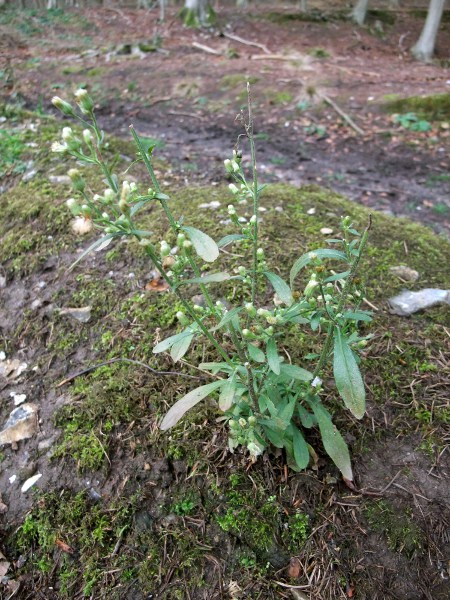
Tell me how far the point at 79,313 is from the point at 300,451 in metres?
1.92

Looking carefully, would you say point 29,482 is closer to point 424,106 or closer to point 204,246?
point 204,246

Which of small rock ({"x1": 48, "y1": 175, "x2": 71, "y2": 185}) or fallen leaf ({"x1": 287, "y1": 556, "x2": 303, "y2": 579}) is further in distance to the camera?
small rock ({"x1": 48, "y1": 175, "x2": 71, "y2": 185})

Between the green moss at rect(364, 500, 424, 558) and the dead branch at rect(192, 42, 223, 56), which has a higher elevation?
the dead branch at rect(192, 42, 223, 56)

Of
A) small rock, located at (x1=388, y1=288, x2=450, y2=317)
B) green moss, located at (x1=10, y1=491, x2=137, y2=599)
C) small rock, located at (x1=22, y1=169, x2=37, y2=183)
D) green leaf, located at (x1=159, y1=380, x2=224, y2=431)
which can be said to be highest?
green leaf, located at (x1=159, y1=380, x2=224, y2=431)

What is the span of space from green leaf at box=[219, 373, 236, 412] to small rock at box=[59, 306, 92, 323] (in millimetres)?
1647

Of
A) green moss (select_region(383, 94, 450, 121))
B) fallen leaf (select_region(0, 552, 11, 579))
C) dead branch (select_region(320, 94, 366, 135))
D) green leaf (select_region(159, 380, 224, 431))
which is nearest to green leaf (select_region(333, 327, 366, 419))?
A: green leaf (select_region(159, 380, 224, 431))

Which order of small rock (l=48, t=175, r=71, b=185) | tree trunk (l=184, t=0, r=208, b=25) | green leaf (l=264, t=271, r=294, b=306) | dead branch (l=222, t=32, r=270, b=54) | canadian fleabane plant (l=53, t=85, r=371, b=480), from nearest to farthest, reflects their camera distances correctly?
Answer: canadian fleabane plant (l=53, t=85, r=371, b=480)
green leaf (l=264, t=271, r=294, b=306)
small rock (l=48, t=175, r=71, b=185)
dead branch (l=222, t=32, r=270, b=54)
tree trunk (l=184, t=0, r=208, b=25)

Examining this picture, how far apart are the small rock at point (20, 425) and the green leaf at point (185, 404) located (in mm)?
1112

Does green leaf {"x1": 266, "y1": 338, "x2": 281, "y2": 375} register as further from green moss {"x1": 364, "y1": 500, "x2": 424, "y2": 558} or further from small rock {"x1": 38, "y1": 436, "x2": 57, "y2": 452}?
small rock {"x1": 38, "y1": 436, "x2": 57, "y2": 452}

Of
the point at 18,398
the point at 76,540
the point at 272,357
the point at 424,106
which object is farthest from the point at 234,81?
the point at 76,540

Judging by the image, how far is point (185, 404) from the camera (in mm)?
2014

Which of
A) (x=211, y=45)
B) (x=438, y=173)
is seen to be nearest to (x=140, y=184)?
(x=438, y=173)

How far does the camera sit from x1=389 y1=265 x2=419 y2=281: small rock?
3.39 m

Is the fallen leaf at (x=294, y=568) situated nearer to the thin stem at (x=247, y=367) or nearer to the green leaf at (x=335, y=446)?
the green leaf at (x=335, y=446)
